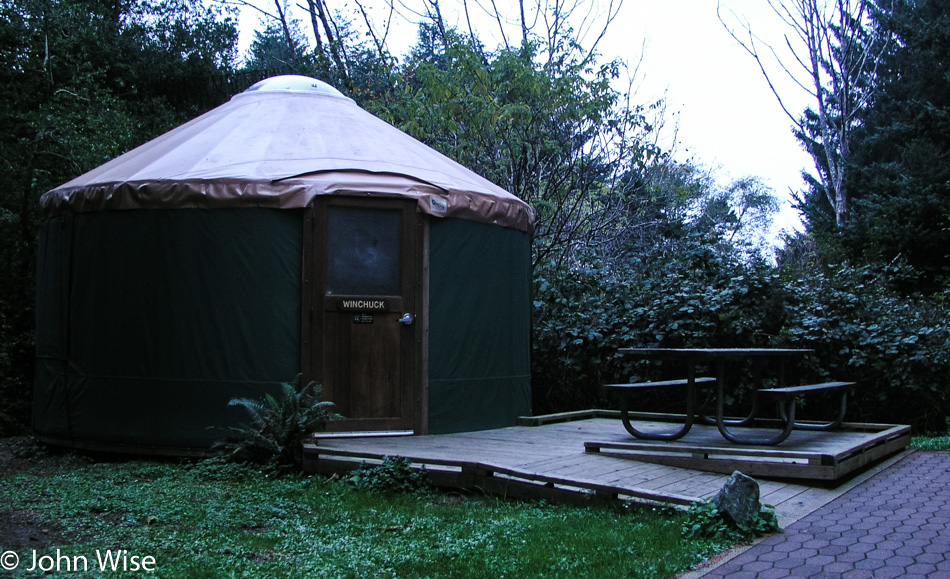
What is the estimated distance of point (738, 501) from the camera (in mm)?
3383

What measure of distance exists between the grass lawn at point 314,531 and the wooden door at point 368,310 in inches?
36.3

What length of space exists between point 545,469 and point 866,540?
1.56 m

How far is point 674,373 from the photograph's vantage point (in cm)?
730

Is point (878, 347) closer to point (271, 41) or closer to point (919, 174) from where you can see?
point (919, 174)

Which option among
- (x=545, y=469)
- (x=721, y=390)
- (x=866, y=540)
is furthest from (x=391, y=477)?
(x=866, y=540)

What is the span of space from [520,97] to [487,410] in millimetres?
4369

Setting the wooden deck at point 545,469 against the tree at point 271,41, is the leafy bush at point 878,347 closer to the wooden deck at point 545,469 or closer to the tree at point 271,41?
the wooden deck at point 545,469

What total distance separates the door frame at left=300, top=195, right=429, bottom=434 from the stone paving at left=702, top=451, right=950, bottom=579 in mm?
Result: 2674

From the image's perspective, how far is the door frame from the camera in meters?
5.46

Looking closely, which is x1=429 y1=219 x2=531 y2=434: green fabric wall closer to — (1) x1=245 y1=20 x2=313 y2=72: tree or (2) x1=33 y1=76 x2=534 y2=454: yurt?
(2) x1=33 y1=76 x2=534 y2=454: yurt

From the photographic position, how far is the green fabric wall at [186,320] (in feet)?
17.9

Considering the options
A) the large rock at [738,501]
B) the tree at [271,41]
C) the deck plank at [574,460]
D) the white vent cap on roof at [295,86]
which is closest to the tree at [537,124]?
the white vent cap on roof at [295,86]

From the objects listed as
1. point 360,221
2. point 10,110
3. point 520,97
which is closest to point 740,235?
point 520,97

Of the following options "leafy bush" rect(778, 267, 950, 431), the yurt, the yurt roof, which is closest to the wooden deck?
the yurt
